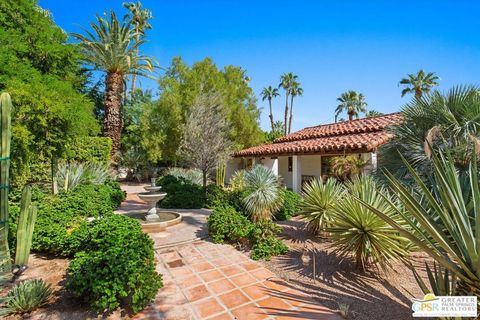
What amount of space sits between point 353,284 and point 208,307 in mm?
2747

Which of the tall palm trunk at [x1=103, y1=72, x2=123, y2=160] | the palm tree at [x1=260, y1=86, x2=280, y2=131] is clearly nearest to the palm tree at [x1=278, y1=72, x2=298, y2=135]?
the palm tree at [x1=260, y1=86, x2=280, y2=131]

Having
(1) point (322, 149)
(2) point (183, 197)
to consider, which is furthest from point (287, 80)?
(2) point (183, 197)

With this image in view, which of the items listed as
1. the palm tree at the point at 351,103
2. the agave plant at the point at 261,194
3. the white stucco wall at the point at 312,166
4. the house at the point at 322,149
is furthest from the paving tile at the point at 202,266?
the palm tree at the point at 351,103

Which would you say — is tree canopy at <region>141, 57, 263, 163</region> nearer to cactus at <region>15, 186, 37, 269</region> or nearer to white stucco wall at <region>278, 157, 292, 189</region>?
white stucco wall at <region>278, 157, 292, 189</region>

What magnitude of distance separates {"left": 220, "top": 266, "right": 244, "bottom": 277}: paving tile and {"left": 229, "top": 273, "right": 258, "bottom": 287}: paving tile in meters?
0.14

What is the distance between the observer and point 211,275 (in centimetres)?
470

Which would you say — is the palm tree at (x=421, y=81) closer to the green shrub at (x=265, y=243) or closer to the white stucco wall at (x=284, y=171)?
the white stucco wall at (x=284, y=171)

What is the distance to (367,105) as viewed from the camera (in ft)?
100

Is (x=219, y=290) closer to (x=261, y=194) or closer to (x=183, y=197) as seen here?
(x=261, y=194)

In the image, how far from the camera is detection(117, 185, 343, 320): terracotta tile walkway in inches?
138

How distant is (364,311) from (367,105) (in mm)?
32525

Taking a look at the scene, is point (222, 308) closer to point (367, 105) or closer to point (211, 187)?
point (211, 187)

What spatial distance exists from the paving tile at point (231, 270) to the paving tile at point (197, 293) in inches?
26.8

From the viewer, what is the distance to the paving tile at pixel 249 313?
3.44 metres
